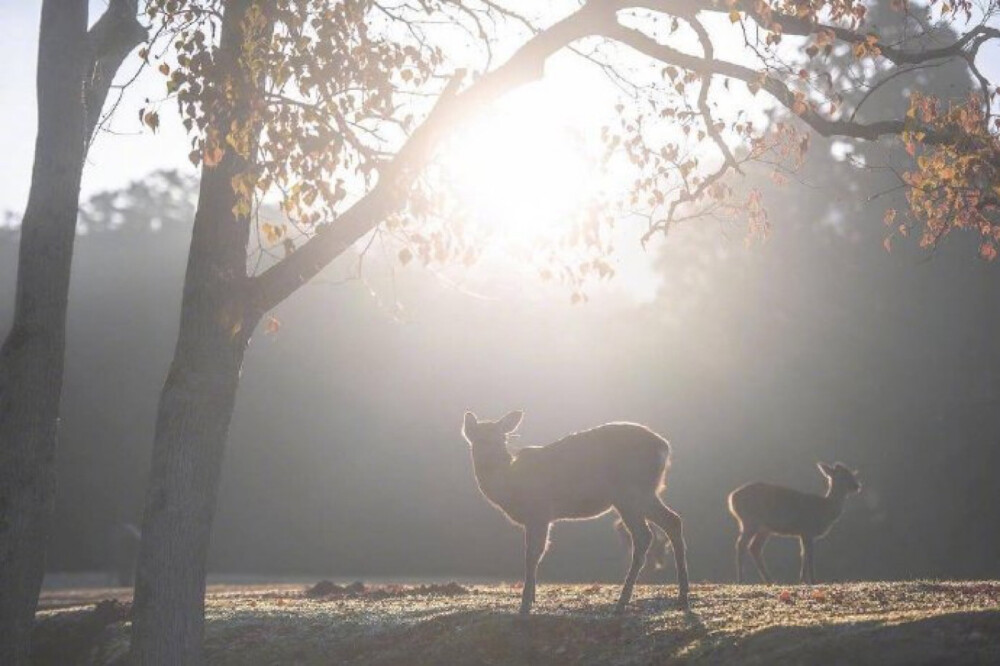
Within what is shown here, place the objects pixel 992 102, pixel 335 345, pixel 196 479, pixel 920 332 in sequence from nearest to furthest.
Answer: pixel 196 479 < pixel 992 102 < pixel 920 332 < pixel 335 345

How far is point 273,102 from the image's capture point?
11.3 metres

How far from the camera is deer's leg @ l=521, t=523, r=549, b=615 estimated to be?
1323 centimetres

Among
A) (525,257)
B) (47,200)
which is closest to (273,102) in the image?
(47,200)

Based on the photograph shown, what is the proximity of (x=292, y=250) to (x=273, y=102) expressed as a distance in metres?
1.47

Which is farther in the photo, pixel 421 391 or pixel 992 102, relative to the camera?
pixel 421 391

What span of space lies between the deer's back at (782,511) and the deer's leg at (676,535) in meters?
9.01

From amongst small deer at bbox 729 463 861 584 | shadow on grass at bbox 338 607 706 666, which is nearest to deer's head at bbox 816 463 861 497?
small deer at bbox 729 463 861 584

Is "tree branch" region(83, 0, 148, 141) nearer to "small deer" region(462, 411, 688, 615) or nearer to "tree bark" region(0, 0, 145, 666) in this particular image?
"tree bark" region(0, 0, 145, 666)

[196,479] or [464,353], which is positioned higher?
[464,353]

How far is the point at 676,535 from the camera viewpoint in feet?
44.5

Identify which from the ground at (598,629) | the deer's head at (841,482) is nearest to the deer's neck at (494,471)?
the ground at (598,629)

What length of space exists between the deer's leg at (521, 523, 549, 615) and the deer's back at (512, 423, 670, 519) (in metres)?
0.29

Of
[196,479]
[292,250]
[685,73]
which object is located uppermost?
[685,73]

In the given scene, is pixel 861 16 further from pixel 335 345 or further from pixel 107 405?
pixel 107 405
